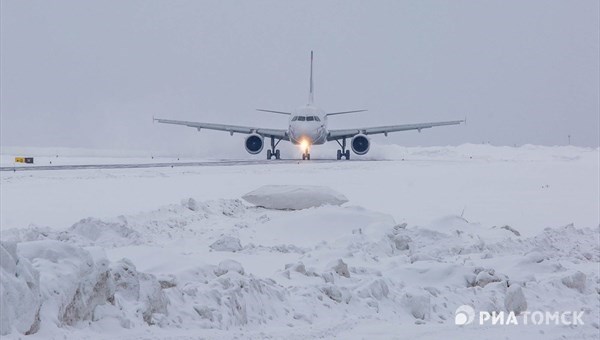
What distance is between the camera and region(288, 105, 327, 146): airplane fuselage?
50844mm

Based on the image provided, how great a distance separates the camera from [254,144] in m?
53.1

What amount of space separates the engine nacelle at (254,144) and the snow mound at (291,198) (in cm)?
3123

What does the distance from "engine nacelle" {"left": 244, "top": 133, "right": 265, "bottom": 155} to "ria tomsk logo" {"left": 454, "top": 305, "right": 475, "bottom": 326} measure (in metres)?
43.3

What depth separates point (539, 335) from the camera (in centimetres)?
861

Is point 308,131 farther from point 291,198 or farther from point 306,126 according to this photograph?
point 291,198

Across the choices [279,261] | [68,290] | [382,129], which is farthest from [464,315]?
[382,129]

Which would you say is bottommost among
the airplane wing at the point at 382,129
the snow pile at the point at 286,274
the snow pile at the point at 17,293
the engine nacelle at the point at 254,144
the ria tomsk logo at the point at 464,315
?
the ria tomsk logo at the point at 464,315

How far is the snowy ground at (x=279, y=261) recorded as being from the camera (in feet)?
24.7

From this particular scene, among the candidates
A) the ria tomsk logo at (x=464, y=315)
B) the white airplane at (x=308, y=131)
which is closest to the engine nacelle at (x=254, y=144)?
the white airplane at (x=308, y=131)

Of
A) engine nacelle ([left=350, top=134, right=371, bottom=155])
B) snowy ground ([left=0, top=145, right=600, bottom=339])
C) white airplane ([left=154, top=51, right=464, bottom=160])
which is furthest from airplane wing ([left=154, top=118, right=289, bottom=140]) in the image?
snowy ground ([left=0, top=145, right=600, bottom=339])

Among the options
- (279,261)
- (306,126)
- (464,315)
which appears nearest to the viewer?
(464,315)

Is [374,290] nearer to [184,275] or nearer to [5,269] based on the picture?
[184,275]

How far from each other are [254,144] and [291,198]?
3219cm

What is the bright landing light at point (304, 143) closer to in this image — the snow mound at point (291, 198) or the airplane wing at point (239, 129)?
the airplane wing at point (239, 129)
